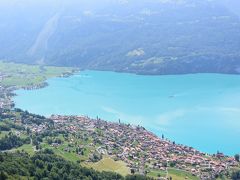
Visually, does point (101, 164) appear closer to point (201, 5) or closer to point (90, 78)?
point (90, 78)

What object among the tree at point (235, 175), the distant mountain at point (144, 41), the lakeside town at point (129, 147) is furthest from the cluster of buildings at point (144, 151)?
the distant mountain at point (144, 41)

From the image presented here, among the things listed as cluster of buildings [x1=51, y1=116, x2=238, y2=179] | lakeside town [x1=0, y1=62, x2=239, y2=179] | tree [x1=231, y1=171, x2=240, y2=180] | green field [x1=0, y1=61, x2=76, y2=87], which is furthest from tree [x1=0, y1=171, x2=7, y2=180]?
green field [x1=0, y1=61, x2=76, y2=87]

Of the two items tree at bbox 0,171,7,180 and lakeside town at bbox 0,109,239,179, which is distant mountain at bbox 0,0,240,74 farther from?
tree at bbox 0,171,7,180

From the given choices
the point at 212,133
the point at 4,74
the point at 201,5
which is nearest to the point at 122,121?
the point at 212,133

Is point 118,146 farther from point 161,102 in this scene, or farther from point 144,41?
point 144,41

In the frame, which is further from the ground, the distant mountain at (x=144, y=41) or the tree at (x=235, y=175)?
the distant mountain at (x=144, y=41)

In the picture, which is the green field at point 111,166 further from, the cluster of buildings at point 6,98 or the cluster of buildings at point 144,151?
the cluster of buildings at point 6,98

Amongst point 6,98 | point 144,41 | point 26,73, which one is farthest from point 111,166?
point 144,41
